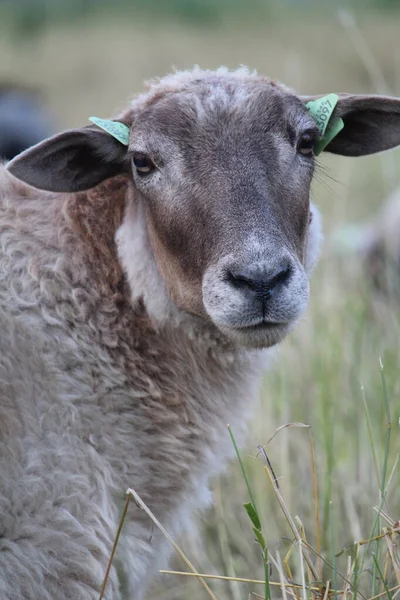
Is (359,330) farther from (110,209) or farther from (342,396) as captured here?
(110,209)

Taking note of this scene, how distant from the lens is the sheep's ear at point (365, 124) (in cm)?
383

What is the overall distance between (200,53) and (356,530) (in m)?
15.9

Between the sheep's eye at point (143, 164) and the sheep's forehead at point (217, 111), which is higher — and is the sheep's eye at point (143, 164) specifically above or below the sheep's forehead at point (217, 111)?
below

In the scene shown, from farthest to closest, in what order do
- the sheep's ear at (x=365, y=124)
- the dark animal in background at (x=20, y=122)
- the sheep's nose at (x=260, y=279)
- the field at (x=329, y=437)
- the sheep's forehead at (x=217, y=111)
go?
the dark animal in background at (x=20, y=122) → the field at (x=329, y=437) → the sheep's ear at (x=365, y=124) → the sheep's forehead at (x=217, y=111) → the sheep's nose at (x=260, y=279)

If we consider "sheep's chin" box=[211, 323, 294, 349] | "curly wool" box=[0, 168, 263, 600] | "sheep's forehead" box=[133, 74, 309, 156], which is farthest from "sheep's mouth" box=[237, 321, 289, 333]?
"sheep's forehead" box=[133, 74, 309, 156]

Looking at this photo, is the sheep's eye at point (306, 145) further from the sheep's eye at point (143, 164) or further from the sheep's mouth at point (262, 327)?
the sheep's mouth at point (262, 327)

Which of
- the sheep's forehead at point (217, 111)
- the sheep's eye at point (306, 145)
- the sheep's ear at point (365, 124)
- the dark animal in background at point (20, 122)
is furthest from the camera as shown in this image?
the dark animal in background at point (20, 122)

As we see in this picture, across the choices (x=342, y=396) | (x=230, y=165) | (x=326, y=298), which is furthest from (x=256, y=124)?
(x=326, y=298)

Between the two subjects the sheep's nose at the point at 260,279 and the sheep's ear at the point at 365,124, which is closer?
the sheep's nose at the point at 260,279

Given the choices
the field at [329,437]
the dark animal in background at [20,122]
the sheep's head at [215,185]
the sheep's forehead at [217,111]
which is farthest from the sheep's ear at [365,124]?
the dark animal in background at [20,122]

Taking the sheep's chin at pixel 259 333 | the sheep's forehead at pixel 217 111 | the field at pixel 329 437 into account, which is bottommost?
the field at pixel 329 437

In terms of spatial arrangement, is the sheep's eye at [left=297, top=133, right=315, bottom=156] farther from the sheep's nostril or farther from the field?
the sheep's nostril

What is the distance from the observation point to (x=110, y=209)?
12.1ft

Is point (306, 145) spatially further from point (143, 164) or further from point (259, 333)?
point (259, 333)
